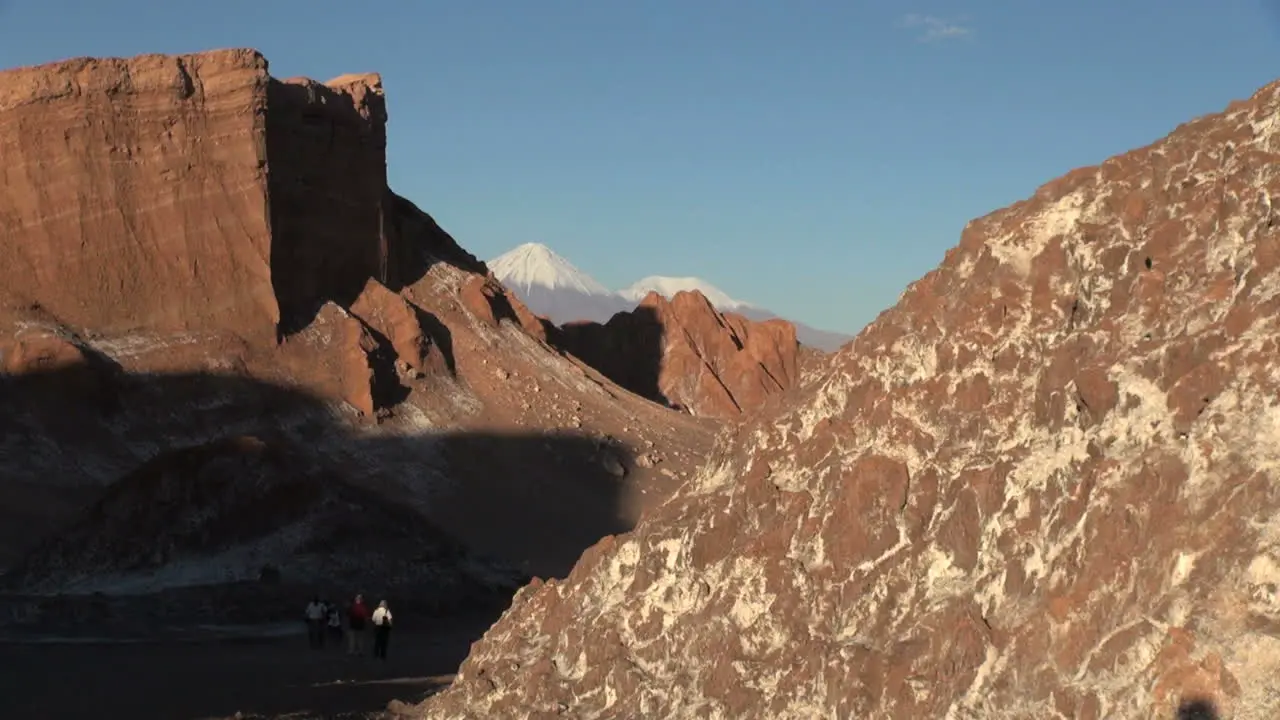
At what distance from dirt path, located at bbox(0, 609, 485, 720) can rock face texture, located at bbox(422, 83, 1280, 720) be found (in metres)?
5.20

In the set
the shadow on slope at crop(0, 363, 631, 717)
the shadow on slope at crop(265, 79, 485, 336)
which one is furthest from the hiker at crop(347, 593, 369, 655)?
the shadow on slope at crop(265, 79, 485, 336)

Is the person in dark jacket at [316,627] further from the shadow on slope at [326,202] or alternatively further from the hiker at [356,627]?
the shadow on slope at [326,202]

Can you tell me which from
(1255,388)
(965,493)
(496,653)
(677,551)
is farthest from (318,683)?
(1255,388)

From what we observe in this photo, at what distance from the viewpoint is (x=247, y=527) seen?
39000 mm

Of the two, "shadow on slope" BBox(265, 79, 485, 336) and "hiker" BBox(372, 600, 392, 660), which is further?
"shadow on slope" BBox(265, 79, 485, 336)

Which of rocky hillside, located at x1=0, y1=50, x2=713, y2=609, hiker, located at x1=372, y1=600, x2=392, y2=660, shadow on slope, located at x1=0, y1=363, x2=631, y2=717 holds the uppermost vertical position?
rocky hillside, located at x1=0, y1=50, x2=713, y2=609

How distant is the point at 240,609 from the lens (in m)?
33.4

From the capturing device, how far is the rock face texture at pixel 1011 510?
956 centimetres

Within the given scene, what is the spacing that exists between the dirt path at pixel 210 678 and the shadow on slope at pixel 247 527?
0.26ft

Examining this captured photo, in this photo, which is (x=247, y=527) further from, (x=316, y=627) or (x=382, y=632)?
(x=382, y=632)

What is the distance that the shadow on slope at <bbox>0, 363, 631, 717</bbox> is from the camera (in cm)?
Result: 2392

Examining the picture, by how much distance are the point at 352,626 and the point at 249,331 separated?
32.8m

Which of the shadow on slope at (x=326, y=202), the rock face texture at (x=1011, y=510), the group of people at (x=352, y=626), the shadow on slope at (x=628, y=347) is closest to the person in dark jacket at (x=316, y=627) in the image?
the group of people at (x=352, y=626)

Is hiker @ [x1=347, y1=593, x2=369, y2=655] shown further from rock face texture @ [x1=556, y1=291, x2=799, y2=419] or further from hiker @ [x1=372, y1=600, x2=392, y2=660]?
rock face texture @ [x1=556, y1=291, x2=799, y2=419]
